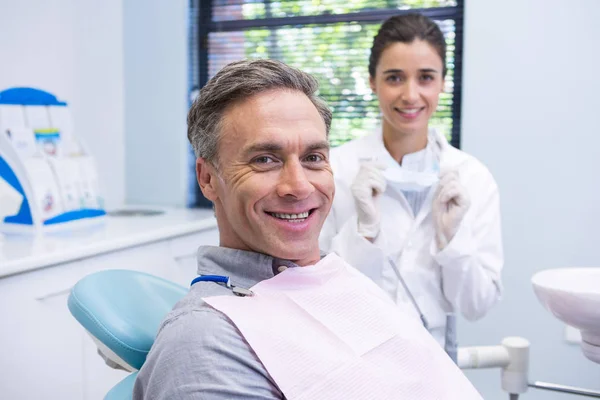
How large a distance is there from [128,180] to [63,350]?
4.51 feet

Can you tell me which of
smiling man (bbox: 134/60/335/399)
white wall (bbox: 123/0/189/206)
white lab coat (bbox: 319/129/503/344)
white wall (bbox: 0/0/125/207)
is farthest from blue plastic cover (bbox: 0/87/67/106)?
smiling man (bbox: 134/60/335/399)

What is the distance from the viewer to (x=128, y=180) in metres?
3.33

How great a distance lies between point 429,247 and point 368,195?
23 centimetres

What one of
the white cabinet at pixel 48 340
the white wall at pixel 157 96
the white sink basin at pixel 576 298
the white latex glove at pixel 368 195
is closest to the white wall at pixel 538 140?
the white latex glove at pixel 368 195

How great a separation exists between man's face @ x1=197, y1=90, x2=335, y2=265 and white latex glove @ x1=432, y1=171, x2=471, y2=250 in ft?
2.18

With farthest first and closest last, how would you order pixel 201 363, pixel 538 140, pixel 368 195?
1. pixel 538 140
2. pixel 368 195
3. pixel 201 363

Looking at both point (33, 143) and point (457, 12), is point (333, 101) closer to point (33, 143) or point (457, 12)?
point (457, 12)

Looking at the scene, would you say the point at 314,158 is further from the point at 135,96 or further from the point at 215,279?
the point at 135,96

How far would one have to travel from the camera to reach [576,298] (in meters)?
1.32

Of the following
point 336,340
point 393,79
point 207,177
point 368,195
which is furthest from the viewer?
point 393,79

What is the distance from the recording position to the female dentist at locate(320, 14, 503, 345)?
1.81 meters

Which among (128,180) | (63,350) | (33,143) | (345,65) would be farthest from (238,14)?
(63,350)

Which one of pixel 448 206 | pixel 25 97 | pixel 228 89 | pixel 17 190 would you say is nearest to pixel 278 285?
pixel 228 89

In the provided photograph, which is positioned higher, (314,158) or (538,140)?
(314,158)
